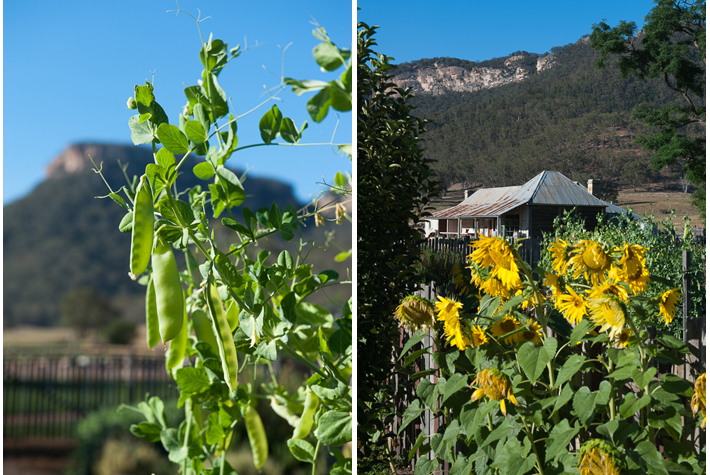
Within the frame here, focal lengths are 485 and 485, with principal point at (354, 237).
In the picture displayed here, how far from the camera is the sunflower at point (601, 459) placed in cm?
96

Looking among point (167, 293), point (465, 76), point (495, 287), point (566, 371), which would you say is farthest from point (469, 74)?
point (167, 293)

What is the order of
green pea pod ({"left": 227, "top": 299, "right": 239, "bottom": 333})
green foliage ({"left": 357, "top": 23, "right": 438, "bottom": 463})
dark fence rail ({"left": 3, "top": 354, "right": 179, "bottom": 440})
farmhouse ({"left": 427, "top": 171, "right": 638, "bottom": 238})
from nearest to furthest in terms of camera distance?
green pea pod ({"left": 227, "top": 299, "right": 239, "bottom": 333}) < dark fence rail ({"left": 3, "top": 354, "right": 179, "bottom": 440}) < farmhouse ({"left": 427, "top": 171, "right": 638, "bottom": 238}) < green foliage ({"left": 357, "top": 23, "right": 438, "bottom": 463})

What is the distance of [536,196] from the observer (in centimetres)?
133

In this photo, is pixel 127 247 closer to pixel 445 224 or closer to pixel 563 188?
pixel 445 224

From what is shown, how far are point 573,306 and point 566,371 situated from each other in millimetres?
173

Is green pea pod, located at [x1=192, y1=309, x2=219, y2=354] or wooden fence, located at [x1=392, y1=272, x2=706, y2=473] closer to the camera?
green pea pod, located at [x1=192, y1=309, x2=219, y2=354]

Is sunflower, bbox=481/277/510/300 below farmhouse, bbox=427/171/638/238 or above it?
below

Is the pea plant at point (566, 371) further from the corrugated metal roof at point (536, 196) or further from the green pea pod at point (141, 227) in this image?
the green pea pod at point (141, 227)

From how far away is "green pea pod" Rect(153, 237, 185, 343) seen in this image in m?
0.77

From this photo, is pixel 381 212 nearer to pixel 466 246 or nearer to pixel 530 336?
pixel 466 246

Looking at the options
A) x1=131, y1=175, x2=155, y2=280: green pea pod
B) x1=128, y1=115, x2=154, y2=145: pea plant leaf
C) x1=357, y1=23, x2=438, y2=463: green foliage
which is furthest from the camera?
x1=357, y1=23, x2=438, y2=463: green foliage

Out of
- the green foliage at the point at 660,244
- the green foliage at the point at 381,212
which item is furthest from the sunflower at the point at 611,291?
the green foliage at the point at 381,212

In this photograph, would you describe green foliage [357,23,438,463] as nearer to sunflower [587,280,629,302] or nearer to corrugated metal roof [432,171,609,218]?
corrugated metal roof [432,171,609,218]

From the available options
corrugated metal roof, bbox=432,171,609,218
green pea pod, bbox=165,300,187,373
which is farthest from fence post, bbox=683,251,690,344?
green pea pod, bbox=165,300,187,373
